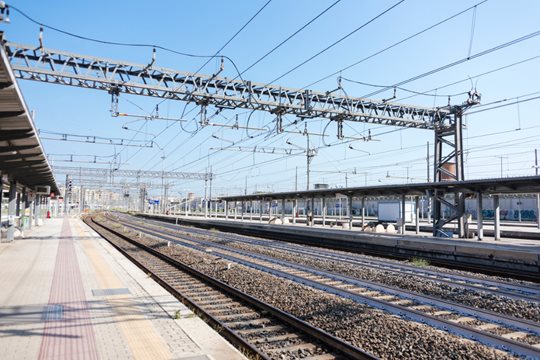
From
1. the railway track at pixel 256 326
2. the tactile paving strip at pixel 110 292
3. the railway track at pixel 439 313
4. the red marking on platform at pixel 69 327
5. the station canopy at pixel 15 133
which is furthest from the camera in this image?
the tactile paving strip at pixel 110 292

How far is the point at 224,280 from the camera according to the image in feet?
38.7

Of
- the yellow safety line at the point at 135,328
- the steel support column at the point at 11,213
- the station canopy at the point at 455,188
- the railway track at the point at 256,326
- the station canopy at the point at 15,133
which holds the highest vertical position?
the station canopy at the point at 15,133

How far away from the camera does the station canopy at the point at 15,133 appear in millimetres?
7320

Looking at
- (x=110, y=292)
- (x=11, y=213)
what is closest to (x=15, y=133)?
(x=110, y=292)

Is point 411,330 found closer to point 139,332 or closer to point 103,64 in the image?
point 139,332

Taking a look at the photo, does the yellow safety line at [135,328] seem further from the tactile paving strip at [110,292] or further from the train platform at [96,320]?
the tactile paving strip at [110,292]

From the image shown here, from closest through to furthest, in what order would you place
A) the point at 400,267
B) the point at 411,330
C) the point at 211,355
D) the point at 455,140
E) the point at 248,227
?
the point at 211,355 < the point at 411,330 < the point at 400,267 < the point at 455,140 < the point at 248,227

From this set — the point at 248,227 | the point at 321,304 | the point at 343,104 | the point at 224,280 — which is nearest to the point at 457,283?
the point at 321,304

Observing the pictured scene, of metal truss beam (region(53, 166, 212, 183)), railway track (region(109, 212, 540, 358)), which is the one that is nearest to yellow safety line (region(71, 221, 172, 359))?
railway track (region(109, 212, 540, 358))

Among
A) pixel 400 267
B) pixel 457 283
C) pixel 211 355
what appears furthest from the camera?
pixel 400 267

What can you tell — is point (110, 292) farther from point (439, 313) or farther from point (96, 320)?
point (439, 313)

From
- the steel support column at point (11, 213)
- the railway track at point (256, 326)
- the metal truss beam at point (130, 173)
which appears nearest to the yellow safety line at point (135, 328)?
the railway track at point (256, 326)

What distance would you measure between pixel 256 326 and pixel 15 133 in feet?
26.9

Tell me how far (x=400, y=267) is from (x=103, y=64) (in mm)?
14434
